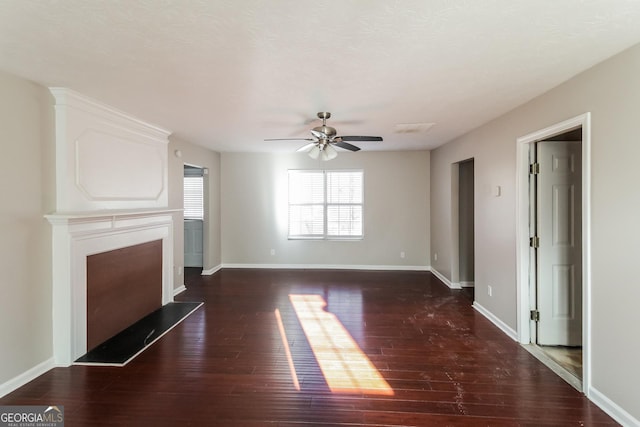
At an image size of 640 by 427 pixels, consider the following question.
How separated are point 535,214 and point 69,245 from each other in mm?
4368

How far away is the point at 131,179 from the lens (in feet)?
11.4

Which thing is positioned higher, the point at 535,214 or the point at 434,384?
the point at 535,214

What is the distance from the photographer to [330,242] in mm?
6316

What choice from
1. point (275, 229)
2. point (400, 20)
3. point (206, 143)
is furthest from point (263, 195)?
point (400, 20)

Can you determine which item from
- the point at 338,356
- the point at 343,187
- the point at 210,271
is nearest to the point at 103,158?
the point at 338,356

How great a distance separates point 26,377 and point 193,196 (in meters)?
4.41

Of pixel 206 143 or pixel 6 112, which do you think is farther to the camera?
pixel 206 143

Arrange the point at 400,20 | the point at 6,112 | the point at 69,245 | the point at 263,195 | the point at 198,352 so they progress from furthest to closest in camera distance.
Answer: the point at 263,195 → the point at 198,352 → the point at 69,245 → the point at 6,112 → the point at 400,20

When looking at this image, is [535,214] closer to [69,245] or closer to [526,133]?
[526,133]

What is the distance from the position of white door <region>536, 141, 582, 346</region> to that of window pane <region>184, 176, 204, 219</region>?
19.0 ft

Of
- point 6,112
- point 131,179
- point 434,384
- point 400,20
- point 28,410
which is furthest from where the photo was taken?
point 131,179

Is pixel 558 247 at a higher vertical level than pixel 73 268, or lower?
higher

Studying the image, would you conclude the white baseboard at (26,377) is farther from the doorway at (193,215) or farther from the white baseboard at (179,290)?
the doorway at (193,215)

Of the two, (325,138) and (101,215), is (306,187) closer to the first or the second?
(325,138)
